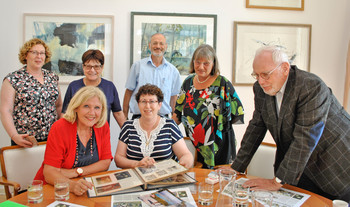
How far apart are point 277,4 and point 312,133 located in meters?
2.70

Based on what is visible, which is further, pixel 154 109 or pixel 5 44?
pixel 5 44

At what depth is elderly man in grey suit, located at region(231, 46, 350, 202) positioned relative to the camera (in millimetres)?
1552

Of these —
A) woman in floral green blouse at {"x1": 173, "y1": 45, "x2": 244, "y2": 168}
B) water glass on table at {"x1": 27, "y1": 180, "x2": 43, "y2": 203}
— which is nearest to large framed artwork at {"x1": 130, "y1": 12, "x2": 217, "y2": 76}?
woman in floral green blouse at {"x1": 173, "y1": 45, "x2": 244, "y2": 168}

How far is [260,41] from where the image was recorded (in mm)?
3785

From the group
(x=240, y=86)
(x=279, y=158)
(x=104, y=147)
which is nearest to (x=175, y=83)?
(x=240, y=86)

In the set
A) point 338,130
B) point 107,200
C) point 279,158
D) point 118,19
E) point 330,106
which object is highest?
point 118,19

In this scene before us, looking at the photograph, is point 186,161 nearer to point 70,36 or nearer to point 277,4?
point 70,36

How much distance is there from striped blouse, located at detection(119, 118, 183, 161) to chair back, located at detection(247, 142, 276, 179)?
2.16 ft

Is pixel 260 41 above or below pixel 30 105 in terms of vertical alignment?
above

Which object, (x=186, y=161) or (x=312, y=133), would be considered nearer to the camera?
(x=312, y=133)

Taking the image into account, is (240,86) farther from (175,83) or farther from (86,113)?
(86,113)

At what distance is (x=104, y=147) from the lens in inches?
82.6

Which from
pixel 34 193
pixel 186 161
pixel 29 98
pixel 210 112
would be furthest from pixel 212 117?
pixel 29 98

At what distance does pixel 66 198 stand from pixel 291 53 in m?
3.36
